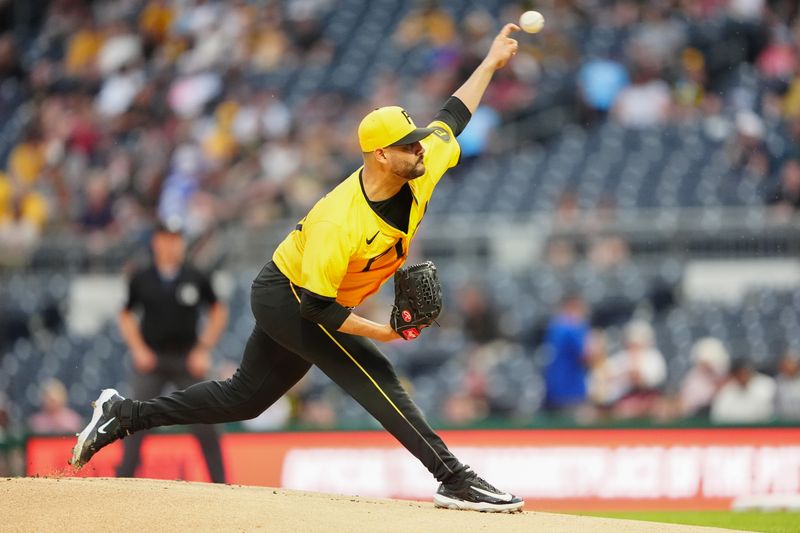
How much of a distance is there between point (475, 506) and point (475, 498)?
4cm

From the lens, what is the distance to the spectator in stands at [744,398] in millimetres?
12062

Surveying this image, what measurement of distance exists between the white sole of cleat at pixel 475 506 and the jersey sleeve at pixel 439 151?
1.72 m

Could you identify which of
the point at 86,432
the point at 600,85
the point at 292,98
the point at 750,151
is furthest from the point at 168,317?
the point at 292,98

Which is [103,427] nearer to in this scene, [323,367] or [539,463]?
[323,367]

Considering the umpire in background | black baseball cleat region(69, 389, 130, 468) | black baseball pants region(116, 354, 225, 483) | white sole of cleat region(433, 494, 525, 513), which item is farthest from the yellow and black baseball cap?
the umpire in background

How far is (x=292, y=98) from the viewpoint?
1880 cm

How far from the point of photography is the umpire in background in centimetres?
1018

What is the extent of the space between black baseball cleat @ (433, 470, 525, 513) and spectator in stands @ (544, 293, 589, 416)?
5.81m

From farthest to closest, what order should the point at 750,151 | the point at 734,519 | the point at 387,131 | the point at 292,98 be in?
1. the point at 292,98
2. the point at 750,151
3. the point at 734,519
4. the point at 387,131

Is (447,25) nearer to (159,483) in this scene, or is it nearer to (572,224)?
(572,224)

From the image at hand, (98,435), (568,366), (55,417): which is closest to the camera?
(98,435)

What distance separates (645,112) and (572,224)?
267cm

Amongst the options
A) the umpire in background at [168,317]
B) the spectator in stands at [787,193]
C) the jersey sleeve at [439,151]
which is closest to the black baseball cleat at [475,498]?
the jersey sleeve at [439,151]

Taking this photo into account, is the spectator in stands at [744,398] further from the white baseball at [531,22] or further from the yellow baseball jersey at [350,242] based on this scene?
the yellow baseball jersey at [350,242]
